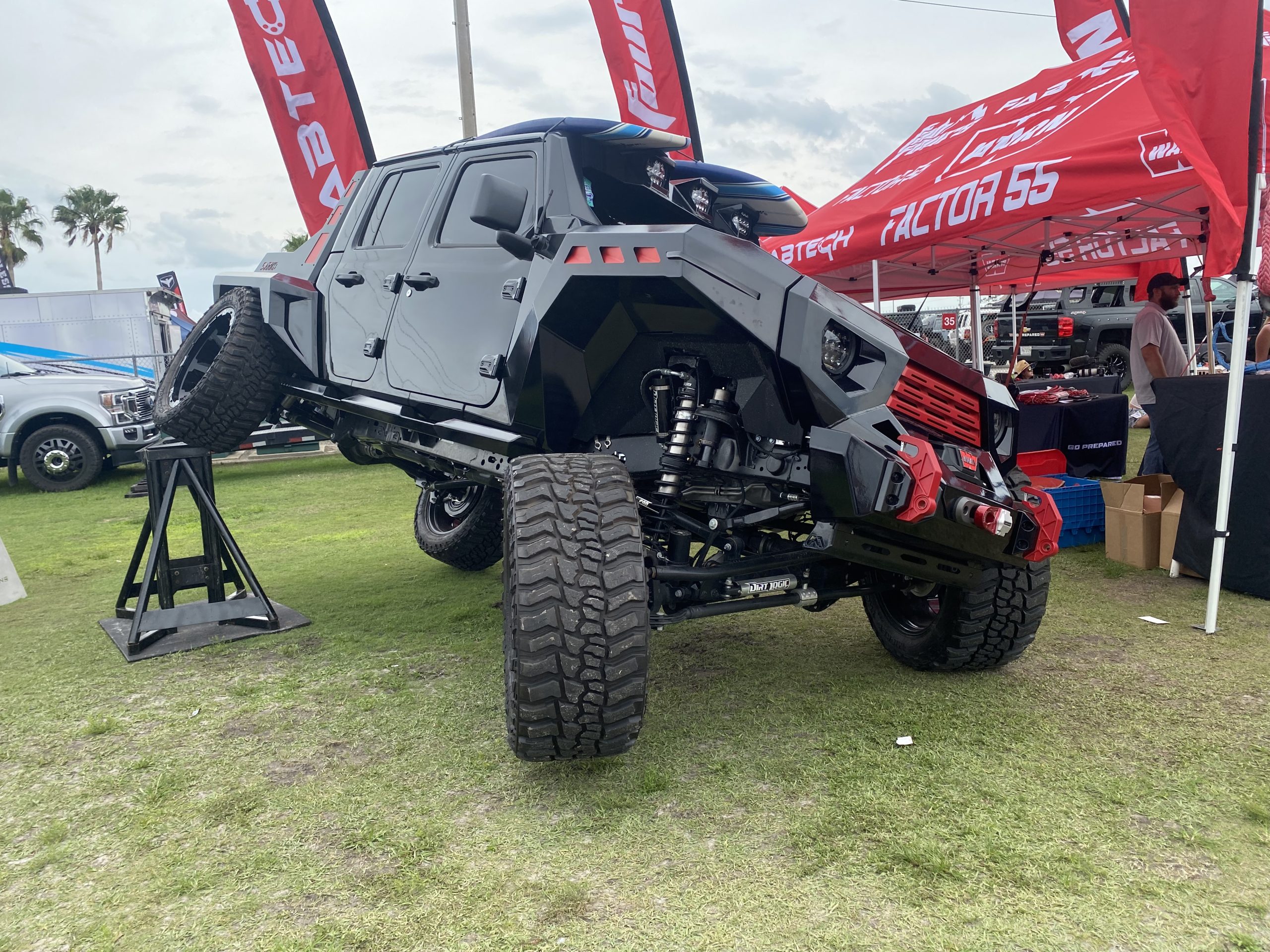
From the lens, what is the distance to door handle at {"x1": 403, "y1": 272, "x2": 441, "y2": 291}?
4.11m

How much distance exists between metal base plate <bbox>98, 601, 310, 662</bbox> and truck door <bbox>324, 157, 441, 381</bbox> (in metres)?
1.45

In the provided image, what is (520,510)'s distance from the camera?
9.55 ft

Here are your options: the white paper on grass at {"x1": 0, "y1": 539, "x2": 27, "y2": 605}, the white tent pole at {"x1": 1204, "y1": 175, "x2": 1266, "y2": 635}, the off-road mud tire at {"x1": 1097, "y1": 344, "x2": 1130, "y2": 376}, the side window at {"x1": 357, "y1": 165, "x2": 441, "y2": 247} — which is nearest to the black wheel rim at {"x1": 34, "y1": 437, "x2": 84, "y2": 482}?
the white paper on grass at {"x1": 0, "y1": 539, "x2": 27, "y2": 605}

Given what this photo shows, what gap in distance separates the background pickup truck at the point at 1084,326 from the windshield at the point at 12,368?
17.1 meters

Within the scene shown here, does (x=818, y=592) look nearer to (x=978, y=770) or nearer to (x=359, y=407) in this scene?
(x=978, y=770)

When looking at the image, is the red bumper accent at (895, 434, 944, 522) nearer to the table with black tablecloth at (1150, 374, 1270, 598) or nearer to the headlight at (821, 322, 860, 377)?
the headlight at (821, 322, 860, 377)

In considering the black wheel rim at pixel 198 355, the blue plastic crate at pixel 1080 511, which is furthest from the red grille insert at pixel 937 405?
the black wheel rim at pixel 198 355

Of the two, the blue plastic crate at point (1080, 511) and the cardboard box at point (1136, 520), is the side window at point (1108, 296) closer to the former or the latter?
the blue plastic crate at point (1080, 511)

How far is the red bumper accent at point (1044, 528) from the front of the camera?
126 inches

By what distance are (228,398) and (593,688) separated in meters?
3.37

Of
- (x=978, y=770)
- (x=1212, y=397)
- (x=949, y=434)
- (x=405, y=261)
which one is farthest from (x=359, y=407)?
(x=1212, y=397)

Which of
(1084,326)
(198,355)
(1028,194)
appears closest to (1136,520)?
(1028,194)

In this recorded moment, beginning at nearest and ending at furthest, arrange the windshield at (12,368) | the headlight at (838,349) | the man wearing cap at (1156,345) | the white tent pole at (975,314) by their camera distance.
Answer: the headlight at (838,349)
the man wearing cap at (1156,345)
the white tent pole at (975,314)
the windshield at (12,368)

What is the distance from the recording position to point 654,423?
3.54 m
